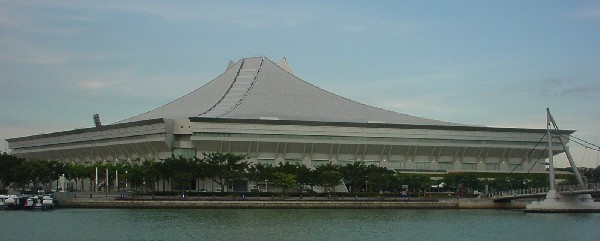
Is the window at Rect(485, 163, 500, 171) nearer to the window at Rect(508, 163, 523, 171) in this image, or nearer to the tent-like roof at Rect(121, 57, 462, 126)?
the window at Rect(508, 163, 523, 171)

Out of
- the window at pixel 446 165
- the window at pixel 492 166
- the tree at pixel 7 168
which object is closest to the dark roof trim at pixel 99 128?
the tree at pixel 7 168

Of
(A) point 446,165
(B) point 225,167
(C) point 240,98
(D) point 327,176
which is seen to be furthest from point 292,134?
(A) point 446,165

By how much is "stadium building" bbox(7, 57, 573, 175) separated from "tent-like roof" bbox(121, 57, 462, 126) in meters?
0.09

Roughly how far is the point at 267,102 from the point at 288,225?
40.1 m

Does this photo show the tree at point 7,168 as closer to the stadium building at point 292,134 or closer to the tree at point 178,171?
the stadium building at point 292,134

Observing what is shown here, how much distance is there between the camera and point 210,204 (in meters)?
64.9

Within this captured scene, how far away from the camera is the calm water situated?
142ft

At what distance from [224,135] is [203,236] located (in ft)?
130

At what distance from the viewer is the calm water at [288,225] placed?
142ft

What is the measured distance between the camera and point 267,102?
88375mm

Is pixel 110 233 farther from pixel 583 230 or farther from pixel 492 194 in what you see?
pixel 492 194

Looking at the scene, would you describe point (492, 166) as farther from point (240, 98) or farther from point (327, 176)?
point (240, 98)

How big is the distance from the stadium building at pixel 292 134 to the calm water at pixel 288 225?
21.0m

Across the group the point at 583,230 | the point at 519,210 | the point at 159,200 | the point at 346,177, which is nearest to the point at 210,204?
the point at 159,200
